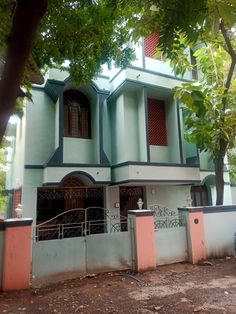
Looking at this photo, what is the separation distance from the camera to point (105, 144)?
10555 mm

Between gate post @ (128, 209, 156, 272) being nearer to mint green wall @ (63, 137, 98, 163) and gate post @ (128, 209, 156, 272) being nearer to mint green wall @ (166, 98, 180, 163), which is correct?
mint green wall @ (63, 137, 98, 163)

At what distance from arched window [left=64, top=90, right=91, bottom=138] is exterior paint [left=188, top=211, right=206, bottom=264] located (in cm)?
531

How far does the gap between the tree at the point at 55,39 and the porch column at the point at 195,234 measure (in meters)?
4.68

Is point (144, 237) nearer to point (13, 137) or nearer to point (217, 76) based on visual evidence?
point (217, 76)

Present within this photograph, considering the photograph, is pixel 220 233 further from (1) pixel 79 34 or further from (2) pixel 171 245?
(1) pixel 79 34

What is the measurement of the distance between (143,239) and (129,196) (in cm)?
439

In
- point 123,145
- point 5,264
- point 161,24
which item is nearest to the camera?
point 161,24

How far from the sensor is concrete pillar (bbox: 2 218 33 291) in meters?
5.30

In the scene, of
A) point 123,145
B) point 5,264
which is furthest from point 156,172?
point 5,264

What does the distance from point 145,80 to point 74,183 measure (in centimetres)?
501

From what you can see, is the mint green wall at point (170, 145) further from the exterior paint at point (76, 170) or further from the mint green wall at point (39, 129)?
the mint green wall at point (39, 129)

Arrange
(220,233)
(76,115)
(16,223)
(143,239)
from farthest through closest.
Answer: (76,115)
(220,233)
(143,239)
(16,223)

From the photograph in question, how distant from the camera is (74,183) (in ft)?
32.9

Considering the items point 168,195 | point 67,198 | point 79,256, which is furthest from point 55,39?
point 168,195
